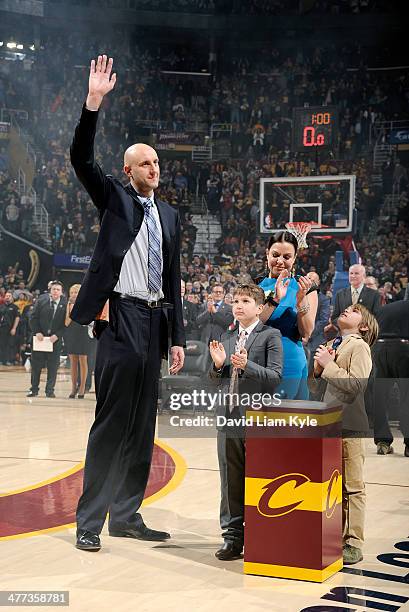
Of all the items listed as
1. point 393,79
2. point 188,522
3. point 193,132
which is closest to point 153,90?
point 193,132

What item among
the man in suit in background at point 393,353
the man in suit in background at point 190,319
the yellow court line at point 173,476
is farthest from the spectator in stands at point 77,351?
the man in suit in background at point 393,353

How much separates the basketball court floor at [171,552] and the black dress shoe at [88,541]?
0.15ft

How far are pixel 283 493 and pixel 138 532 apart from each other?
1.11 metres

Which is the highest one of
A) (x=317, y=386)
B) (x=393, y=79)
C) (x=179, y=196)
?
(x=393, y=79)

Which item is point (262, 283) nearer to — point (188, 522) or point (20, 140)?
point (188, 522)

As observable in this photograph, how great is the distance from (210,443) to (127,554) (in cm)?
408

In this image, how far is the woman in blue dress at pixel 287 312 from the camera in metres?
4.63

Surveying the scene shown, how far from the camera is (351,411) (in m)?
4.57

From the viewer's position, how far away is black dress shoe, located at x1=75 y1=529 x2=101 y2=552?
454cm

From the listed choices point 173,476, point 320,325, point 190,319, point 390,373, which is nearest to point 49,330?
point 190,319

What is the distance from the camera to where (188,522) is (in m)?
5.26

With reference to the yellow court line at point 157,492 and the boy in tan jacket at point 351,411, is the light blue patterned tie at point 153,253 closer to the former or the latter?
the boy in tan jacket at point 351,411

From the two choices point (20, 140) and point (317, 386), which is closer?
point (317, 386)

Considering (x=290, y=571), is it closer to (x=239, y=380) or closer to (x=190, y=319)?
(x=239, y=380)
